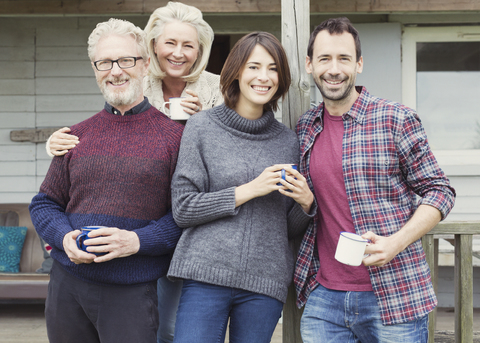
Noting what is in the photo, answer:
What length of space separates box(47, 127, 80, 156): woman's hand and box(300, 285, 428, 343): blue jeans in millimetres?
1039

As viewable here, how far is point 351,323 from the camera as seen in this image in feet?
5.34

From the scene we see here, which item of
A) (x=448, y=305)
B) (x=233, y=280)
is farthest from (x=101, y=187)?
(x=448, y=305)

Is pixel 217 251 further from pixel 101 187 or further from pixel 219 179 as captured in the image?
pixel 101 187

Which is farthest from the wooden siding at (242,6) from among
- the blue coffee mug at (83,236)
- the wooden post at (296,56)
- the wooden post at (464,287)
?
the blue coffee mug at (83,236)

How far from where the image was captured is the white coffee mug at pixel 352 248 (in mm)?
1398

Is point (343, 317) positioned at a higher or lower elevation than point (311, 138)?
lower

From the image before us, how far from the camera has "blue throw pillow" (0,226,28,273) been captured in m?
4.21

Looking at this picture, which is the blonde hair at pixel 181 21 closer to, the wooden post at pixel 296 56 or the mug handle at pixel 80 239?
the wooden post at pixel 296 56

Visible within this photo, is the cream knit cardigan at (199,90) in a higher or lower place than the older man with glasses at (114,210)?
higher

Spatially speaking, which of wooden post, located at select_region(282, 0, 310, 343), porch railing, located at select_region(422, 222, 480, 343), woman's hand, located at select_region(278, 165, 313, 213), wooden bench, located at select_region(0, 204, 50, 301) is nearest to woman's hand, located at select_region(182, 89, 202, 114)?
wooden post, located at select_region(282, 0, 310, 343)

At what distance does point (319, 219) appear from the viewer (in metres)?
1.73

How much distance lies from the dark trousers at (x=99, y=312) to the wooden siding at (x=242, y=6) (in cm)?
286

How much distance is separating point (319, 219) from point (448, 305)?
12.6 ft

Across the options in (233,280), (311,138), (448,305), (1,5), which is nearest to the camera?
(233,280)
